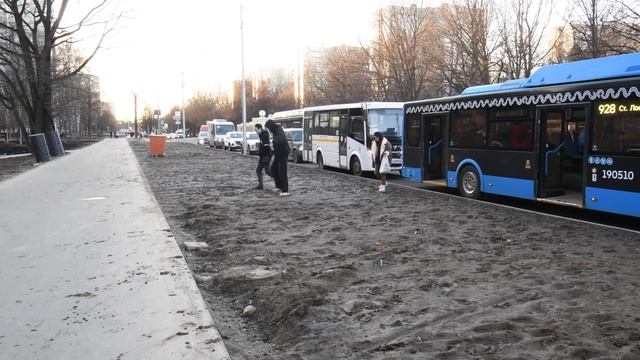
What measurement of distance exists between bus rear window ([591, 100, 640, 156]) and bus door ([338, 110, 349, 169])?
1147cm

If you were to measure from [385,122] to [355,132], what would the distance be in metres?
1.25

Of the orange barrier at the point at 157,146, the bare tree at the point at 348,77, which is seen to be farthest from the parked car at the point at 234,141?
the orange barrier at the point at 157,146

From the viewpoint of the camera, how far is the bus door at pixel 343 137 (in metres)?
20.7

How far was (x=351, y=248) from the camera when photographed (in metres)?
7.66

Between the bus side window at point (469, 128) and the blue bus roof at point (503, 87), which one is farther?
the bus side window at point (469, 128)

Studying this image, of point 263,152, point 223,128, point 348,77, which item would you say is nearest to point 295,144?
point 263,152

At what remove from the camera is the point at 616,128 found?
9539 mm

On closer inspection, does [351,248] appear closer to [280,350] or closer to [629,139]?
[280,350]

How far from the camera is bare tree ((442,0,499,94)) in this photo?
1151 inches

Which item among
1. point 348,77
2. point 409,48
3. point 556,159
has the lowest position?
point 556,159

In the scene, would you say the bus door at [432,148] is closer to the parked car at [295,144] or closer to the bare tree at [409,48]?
the parked car at [295,144]

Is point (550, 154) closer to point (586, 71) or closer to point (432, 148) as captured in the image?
point (586, 71)

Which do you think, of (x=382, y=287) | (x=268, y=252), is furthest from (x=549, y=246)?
(x=268, y=252)

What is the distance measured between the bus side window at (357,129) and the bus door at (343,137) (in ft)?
1.21
